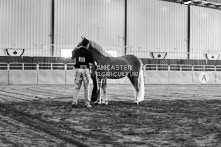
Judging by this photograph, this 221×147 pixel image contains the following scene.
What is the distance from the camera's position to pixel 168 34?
34.5 meters

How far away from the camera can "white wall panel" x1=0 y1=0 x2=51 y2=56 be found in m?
27.8

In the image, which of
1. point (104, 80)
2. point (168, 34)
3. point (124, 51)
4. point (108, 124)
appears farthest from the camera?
point (168, 34)

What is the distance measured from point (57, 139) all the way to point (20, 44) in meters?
24.3

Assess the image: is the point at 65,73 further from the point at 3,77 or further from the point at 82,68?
the point at 82,68

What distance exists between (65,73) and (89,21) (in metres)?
6.36

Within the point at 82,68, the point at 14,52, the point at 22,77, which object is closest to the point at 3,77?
the point at 22,77

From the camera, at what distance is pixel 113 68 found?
34.3 feet

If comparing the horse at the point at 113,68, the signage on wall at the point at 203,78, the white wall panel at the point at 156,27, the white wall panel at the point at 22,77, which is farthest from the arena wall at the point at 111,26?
the horse at the point at 113,68

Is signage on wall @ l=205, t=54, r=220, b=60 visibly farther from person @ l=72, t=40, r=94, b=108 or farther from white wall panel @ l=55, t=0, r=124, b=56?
person @ l=72, t=40, r=94, b=108

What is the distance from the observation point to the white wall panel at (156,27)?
108 ft

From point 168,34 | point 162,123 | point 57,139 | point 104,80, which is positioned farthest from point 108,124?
point 168,34

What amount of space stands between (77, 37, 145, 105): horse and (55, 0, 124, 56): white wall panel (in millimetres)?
19003

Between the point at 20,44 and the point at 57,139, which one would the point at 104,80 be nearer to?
the point at 57,139

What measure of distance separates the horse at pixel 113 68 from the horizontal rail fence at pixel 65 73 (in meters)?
16.0
